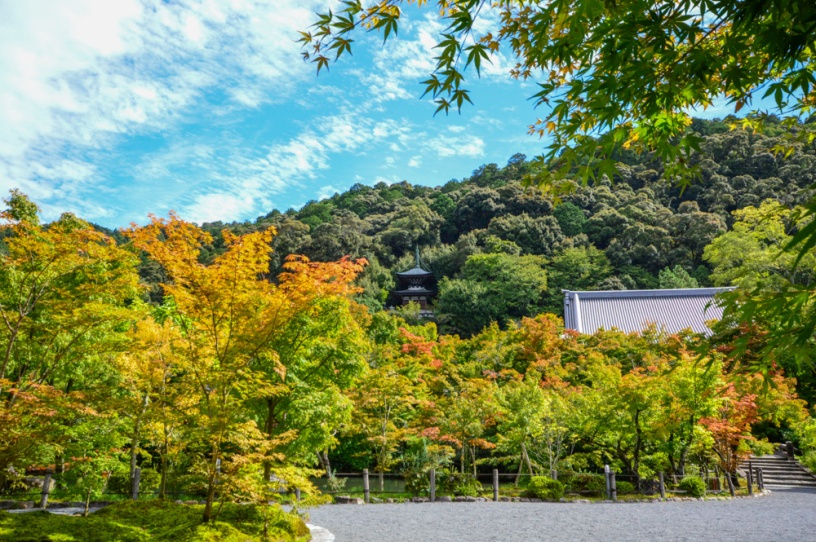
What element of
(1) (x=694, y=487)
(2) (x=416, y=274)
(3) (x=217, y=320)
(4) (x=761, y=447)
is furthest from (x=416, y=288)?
(3) (x=217, y=320)

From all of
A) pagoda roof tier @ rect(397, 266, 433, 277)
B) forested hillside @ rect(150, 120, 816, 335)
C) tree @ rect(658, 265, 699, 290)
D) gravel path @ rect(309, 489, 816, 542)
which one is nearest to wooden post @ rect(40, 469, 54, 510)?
gravel path @ rect(309, 489, 816, 542)

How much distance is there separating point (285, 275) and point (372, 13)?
582cm

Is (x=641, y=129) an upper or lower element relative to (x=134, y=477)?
upper

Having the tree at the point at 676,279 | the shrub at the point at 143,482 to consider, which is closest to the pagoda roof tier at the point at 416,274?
the tree at the point at 676,279

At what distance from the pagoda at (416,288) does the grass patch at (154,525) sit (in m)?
26.5

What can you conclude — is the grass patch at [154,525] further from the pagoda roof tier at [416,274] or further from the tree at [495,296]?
the pagoda roof tier at [416,274]

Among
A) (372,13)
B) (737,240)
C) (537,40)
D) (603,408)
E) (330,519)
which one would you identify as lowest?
(330,519)

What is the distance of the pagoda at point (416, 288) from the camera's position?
33.2 metres

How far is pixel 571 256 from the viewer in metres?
30.1

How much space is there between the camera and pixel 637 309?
23000 millimetres

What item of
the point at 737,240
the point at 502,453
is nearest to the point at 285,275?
the point at 502,453

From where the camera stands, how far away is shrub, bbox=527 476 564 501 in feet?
35.1

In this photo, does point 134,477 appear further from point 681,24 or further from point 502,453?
point 681,24

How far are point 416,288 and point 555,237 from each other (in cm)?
983
